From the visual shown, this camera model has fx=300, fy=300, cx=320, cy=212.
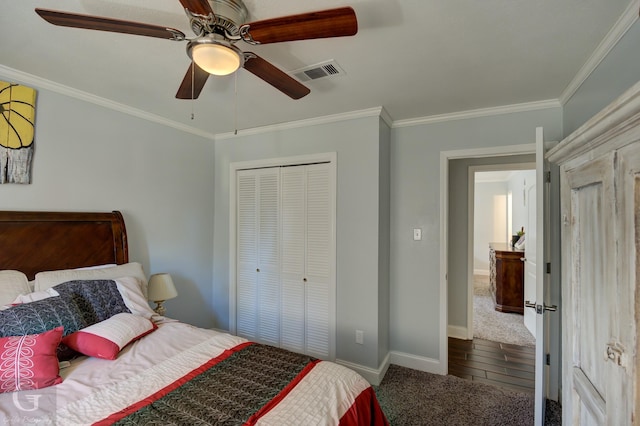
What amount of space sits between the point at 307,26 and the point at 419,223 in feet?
7.10

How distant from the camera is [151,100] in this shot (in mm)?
2555

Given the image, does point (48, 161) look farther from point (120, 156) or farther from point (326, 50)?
point (326, 50)

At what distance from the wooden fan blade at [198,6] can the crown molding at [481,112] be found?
2157 mm

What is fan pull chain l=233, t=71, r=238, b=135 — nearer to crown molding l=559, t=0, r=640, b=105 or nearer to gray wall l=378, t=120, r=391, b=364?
gray wall l=378, t=120, r=391, b=364

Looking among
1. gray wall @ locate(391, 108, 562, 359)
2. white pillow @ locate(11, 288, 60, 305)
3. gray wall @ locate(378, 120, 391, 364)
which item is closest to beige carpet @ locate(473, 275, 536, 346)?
gray wall @ locate(391, 108, 562, 359)

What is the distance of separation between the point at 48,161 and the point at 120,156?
51 cm

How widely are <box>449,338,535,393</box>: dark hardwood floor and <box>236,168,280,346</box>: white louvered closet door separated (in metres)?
1.92

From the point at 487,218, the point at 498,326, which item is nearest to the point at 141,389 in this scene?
the point at 498,326

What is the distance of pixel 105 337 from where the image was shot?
169 centimetres

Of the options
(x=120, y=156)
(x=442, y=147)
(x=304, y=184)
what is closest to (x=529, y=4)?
(x=442, y=147)

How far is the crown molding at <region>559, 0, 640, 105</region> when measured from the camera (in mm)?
1368

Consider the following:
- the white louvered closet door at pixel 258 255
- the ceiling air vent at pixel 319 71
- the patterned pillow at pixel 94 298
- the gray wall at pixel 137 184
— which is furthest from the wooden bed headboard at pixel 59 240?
the ceiling air vent at pixel 319 71

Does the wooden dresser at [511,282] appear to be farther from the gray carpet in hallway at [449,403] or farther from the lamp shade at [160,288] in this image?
the lamp shade at [160,288]

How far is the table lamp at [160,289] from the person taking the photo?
8.51 feet
